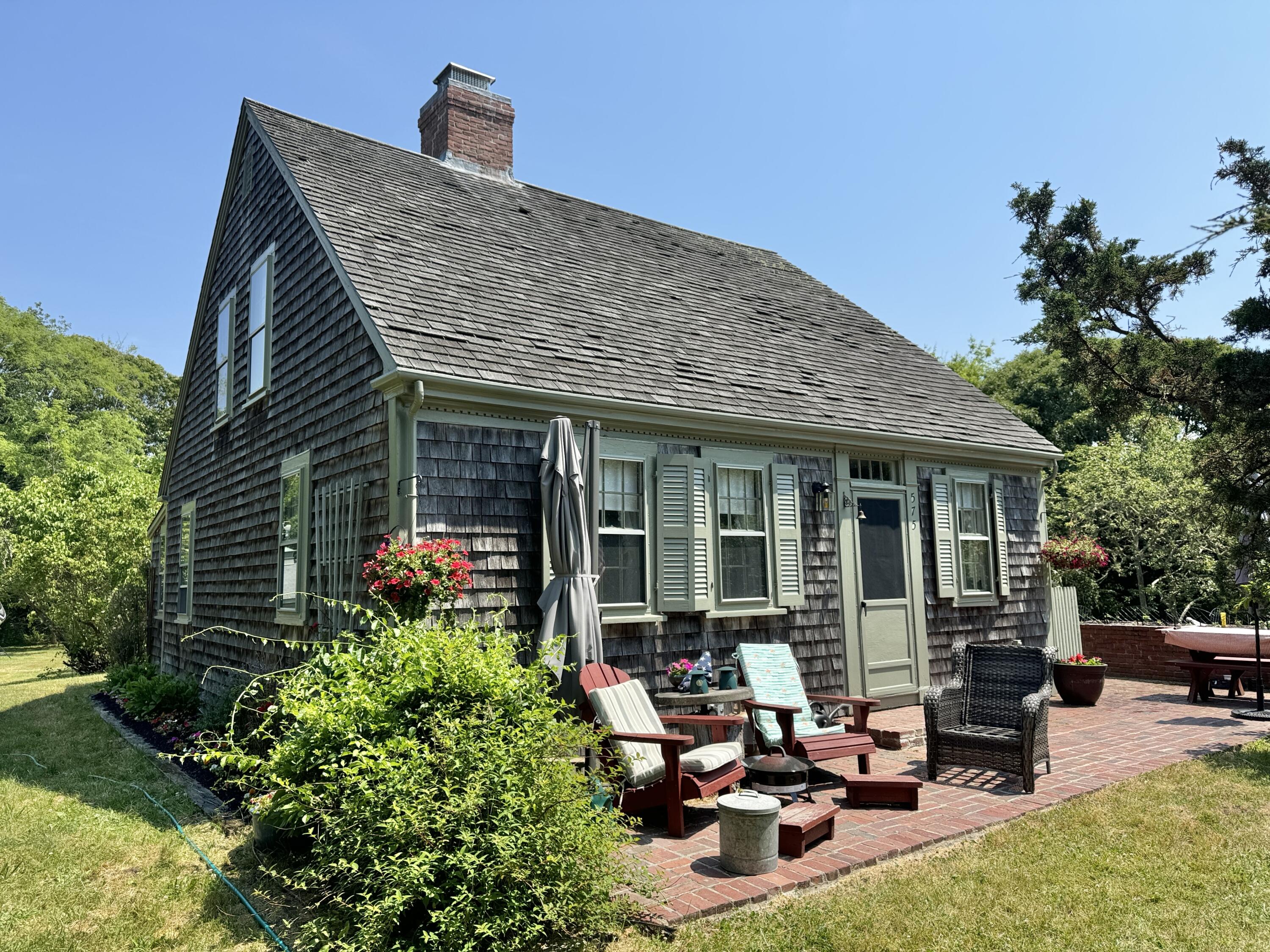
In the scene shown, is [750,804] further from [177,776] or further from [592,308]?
[592,308]

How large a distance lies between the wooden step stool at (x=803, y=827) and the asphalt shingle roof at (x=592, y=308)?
12.8 feet

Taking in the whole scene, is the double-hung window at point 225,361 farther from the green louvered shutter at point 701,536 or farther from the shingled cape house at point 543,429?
the green louvered shutter at point 701,536

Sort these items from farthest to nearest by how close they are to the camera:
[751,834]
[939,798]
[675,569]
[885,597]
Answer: [885,597], [675,569], [939,798], [751,834]

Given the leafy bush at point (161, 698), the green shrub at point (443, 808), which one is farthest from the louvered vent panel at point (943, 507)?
the leafy bush at point (161, 698)

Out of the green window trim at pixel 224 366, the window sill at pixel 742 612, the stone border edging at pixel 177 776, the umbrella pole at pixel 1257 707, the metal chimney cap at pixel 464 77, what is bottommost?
the stone border edging at pixel 177 776

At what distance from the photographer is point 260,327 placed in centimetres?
993

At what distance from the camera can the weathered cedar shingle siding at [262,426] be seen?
7516 millimetres

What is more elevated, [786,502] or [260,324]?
[260,324]

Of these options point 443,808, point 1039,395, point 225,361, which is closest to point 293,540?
point 225,361

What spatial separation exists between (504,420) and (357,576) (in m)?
1.86

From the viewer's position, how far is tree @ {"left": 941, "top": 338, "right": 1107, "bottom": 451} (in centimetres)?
2702

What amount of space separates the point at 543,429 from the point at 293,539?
317 cm

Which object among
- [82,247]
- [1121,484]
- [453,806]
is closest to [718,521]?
[453,806]

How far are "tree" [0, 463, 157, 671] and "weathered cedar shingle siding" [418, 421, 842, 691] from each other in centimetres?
1160
